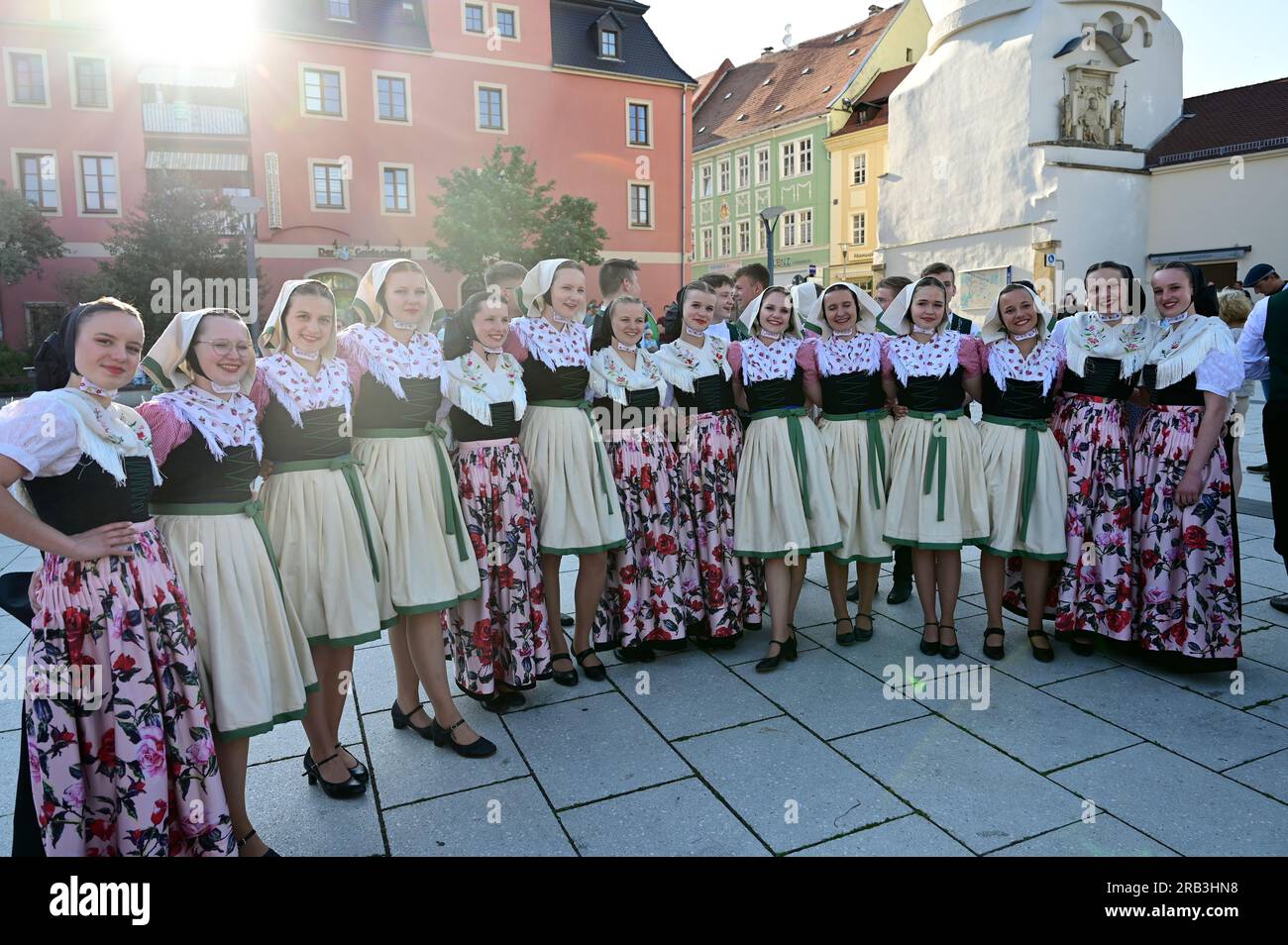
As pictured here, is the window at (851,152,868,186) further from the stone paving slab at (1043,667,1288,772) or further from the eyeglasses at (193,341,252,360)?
the eyeglasses at (193,341,252,360)

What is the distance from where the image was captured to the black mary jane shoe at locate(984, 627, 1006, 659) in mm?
4535

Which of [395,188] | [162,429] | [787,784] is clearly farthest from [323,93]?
[787,784]

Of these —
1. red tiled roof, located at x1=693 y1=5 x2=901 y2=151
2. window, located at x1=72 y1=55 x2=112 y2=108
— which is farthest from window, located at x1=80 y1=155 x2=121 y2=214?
red tiled roof, located at x1=693 y1=5 x2=901 y2=151

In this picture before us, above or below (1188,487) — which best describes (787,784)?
below

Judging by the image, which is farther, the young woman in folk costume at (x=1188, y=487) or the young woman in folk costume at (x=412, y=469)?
the young woman in folk costume at (x=1188, y=487)

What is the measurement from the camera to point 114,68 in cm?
2522

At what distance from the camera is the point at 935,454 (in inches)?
179

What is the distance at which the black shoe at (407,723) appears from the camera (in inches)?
147

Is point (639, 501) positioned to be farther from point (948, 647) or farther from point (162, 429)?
point (162, 429)

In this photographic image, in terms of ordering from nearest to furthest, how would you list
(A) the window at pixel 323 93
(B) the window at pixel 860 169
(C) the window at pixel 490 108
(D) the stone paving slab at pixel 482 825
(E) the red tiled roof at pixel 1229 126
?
(D) the stone paving slab at pixel 482 825 < (E) the red tiled roof at pixel 1229 126 < (A) the window at pixel 323 93 < (C) the window at pixel 490 108 < (B) the window at pixel 860 169

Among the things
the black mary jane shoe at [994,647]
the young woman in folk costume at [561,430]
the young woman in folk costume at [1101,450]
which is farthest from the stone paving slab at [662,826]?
the young woman in folk costume at [1101,450]

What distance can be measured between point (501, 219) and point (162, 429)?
72.1ft

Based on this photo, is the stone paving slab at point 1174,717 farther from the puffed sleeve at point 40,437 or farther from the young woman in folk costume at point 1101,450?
the puffed sleeve at point 40,437
